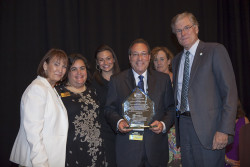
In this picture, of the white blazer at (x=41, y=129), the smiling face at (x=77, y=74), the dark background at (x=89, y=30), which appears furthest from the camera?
the dark background at (x=89, y=30)

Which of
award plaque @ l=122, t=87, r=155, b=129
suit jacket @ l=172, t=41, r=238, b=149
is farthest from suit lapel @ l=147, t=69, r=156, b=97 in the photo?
suit jacket @ l=172, t=41, r=238, b=149

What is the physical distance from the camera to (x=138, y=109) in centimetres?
260

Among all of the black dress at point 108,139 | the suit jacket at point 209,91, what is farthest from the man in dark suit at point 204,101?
the black dress at point 108,139

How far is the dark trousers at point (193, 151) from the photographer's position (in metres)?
2.48

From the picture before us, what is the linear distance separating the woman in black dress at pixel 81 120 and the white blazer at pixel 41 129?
23cm

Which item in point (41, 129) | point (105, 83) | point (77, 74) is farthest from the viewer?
point (105, 83)

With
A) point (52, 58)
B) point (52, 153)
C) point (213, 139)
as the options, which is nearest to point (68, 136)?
point (52, 153)

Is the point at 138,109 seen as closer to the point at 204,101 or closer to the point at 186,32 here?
the point at 204,101

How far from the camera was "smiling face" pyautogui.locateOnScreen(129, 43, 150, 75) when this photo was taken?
9.21ft

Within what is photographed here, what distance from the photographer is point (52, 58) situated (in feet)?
8.86

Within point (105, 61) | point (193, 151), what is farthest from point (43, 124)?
point (193, 151)

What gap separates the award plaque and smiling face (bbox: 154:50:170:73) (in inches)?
59.1

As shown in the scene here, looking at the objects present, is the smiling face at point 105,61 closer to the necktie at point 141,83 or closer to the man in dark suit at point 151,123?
the man in dark suit at point 151,123

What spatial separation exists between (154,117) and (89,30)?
7.88ft
